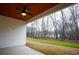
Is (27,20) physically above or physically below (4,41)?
above

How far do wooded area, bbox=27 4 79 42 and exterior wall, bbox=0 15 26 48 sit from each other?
16cm

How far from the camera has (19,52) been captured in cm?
242

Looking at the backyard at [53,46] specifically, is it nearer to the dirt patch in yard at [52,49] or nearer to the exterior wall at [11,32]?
the dirt patch in yard at [52,49]

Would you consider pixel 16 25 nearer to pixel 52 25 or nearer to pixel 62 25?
pixel 52 25

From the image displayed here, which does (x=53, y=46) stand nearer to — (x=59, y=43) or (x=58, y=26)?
(x=59, y=43)

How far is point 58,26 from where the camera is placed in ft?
7.99

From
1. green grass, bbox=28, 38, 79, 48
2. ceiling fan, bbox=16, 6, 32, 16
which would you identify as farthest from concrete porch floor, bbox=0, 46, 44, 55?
ceiling fan, bbox=16, 6, 32, 16

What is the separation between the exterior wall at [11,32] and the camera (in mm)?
2441

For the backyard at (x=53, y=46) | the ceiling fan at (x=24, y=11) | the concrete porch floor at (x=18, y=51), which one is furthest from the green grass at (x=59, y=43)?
the ceiling fan at (x=24, y=11)

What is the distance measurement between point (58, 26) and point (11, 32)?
3.43ft

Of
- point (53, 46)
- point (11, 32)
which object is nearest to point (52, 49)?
point (53, 46)

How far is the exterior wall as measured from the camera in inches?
96.1
